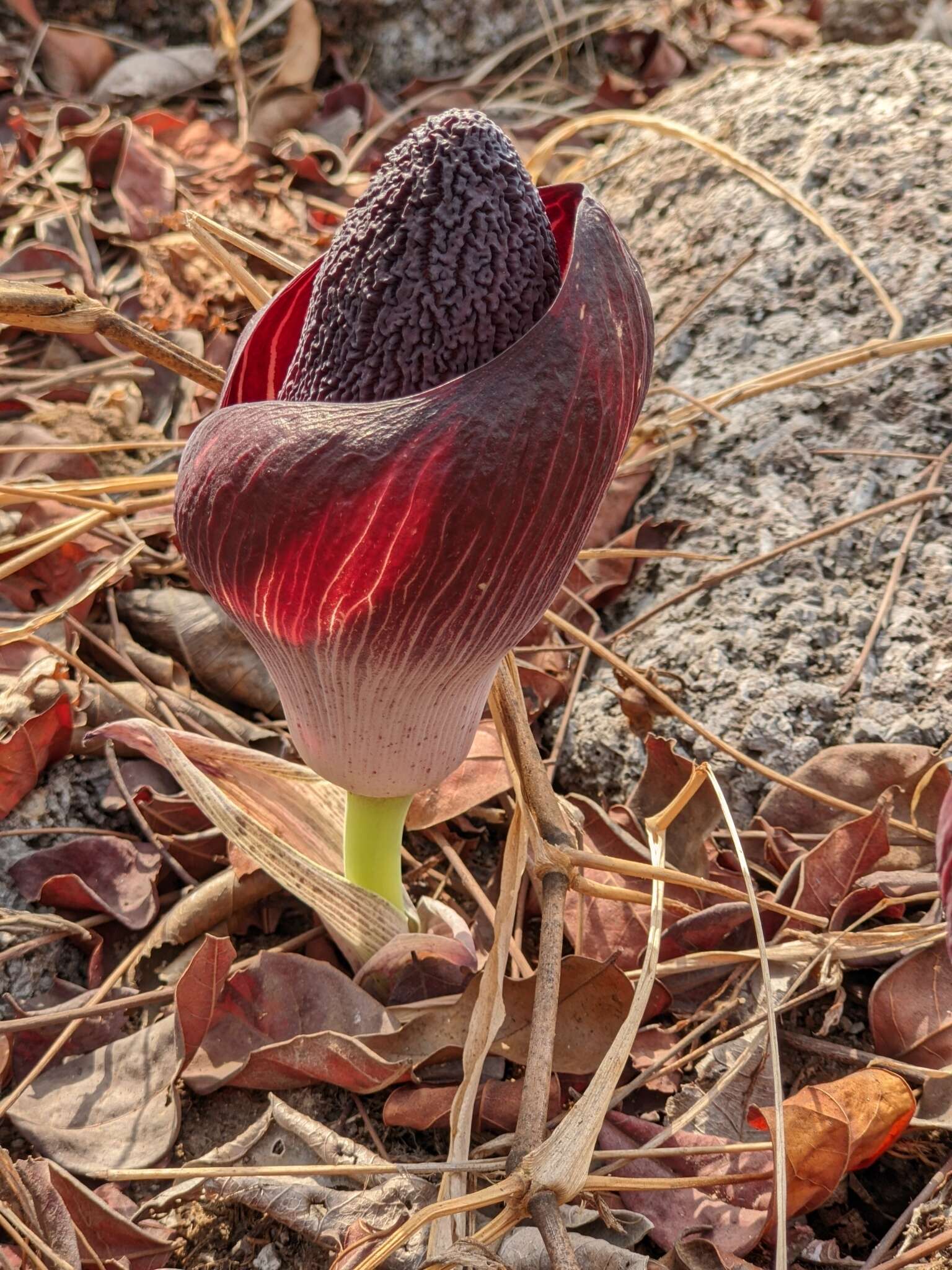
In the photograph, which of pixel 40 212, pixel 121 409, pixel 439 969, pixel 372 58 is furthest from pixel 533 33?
pixel 439 969

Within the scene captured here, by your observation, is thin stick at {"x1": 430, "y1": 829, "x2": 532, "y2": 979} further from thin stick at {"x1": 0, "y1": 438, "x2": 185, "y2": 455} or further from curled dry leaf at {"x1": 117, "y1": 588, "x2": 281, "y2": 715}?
thin stick at {"x1": 0, "y1": 438, "x2": 185, "y2": 455}

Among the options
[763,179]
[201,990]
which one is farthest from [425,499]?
[763,179]

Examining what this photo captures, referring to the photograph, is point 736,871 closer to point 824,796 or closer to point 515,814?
point 824,796

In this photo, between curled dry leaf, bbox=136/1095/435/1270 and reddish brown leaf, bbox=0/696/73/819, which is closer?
curled dry leaf, bbox=136/1095/435/1270

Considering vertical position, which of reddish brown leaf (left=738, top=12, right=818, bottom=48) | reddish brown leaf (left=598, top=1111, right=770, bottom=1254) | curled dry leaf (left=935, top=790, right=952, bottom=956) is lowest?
reddish brown leaf (left=598, top=1111, right=770, bottom=1254)

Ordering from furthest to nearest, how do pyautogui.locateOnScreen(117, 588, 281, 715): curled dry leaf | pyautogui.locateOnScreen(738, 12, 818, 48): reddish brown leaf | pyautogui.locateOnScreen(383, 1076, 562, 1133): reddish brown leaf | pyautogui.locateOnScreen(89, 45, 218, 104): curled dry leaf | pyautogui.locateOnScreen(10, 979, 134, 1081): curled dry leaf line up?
1. pyautogui.locateOnScreen(738, 12, 818, 48): reddish brown leaf
2. pyautogui.locateOnScreen(89, 45, 218, 104): curled dry leaf
3. pyautogui.locateOnScreen(117, 588, 281, 715): curled dry leaf
4. pyautogui.locateOnScreen(10, 979, 134, 1081): curled dry leaf
5. pyautogui.locateOnScreen(383, 1076, 562, 1133): reddish brown leaf

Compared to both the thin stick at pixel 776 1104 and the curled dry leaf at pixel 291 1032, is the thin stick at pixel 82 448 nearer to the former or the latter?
the curled dry leaf at pixel 291 1032

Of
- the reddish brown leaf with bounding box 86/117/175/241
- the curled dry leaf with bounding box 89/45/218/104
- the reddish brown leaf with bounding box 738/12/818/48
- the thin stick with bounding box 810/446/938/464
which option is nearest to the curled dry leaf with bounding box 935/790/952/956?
the thin stick with bounding box 810/446/938/464

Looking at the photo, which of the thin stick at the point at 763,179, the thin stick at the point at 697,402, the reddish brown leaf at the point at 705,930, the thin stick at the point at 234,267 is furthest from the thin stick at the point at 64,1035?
the thin stick at the point at 763,179
